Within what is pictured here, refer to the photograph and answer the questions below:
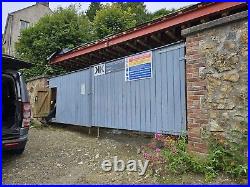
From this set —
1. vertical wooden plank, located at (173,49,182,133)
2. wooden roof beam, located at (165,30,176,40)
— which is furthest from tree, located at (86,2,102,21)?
vertical wooden plank, located at (173,49,182,133)

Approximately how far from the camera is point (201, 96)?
169 inches

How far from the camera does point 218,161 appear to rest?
3.91 meters

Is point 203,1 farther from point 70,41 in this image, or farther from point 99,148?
point 70,41

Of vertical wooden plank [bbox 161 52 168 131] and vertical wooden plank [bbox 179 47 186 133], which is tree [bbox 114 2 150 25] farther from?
vertical wooden plank [bbox 179 47 186 133]

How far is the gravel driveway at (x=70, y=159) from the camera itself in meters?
4.27

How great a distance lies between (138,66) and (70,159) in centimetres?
240

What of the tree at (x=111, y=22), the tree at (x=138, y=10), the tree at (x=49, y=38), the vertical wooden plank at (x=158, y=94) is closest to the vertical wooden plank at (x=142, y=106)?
the vertical wooden plank at (x=158, y=94)

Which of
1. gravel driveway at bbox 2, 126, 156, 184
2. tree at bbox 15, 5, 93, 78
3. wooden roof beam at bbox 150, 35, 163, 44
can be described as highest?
tree at bbox 15, 5, 93, 78

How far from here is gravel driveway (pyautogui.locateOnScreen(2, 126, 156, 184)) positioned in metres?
4.27

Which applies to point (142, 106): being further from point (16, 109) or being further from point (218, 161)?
point (16, 109)

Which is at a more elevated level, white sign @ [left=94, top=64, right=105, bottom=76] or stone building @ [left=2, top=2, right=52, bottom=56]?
stone building @ [left=2, top=2, right=52, bottom=56]

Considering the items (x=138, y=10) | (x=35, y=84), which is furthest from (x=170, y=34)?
(x=138, y=10)

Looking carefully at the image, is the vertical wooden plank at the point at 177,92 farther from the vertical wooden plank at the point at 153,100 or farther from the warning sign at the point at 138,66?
the warning sign at the point at 138,66

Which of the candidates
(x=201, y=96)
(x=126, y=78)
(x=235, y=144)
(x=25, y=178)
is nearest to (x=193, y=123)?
(x=201, y=96)
